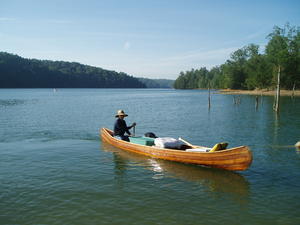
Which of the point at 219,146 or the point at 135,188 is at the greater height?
the point at 219,146

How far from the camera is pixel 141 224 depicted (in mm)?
8102

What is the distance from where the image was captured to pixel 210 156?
12484 millimetres

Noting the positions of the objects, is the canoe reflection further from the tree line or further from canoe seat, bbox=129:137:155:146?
the tree line

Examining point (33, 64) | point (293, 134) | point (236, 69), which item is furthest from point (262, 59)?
point (33, 64)

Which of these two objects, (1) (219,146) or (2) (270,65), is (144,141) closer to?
(1) (219,146)

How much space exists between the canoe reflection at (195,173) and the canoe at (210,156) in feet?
0.94

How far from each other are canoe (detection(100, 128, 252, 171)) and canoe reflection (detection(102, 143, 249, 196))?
0.29m

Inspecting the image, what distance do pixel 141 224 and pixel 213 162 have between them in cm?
555

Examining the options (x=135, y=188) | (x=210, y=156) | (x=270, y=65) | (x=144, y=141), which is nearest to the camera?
(x=135, y=188)

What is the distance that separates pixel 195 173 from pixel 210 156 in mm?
1050

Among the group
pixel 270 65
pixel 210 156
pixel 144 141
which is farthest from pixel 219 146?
pixel 270 65

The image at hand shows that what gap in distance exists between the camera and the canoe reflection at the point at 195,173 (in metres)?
10.9

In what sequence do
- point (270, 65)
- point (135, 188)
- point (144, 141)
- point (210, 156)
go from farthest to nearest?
point (270, 65) → point (144, 141) → point (210, 156) → point (135, 188)

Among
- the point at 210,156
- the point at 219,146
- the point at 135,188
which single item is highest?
the point at 219,146
